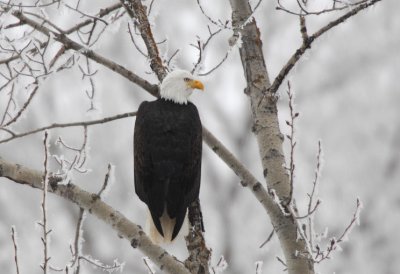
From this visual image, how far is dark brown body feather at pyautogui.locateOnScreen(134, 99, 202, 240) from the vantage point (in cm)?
388

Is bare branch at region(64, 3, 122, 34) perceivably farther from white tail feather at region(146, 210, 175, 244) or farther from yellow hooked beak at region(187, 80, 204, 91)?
white tail feather at region(146, 210, 175, 244)

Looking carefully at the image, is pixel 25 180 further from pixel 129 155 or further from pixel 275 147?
pixel 129 155

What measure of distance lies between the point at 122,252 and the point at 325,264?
2469 mm

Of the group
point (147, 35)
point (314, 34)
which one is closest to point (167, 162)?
point (147, 35)

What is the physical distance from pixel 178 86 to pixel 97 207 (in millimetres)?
1228

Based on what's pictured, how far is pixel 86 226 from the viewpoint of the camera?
10000mm

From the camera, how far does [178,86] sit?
4195 millimetres

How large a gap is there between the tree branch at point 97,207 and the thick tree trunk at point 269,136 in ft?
1.53

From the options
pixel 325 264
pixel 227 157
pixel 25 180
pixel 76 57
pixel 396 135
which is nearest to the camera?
pixel 25 180

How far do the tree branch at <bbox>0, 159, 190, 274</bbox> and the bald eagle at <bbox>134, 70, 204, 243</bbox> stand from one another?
0.72 m

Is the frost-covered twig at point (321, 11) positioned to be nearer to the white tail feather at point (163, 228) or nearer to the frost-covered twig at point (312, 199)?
the frost-covered twig at point (312, 199)

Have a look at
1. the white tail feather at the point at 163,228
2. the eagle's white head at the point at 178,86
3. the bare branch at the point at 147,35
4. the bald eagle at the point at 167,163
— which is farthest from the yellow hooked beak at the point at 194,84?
the white tail feather at the point at 163,228

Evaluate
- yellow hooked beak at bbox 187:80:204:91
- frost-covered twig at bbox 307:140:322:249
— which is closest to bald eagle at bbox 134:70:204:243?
yellow hooked beak at bbox 187:80:204:91

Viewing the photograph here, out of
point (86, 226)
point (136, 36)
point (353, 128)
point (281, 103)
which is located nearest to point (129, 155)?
point (86, 226)
